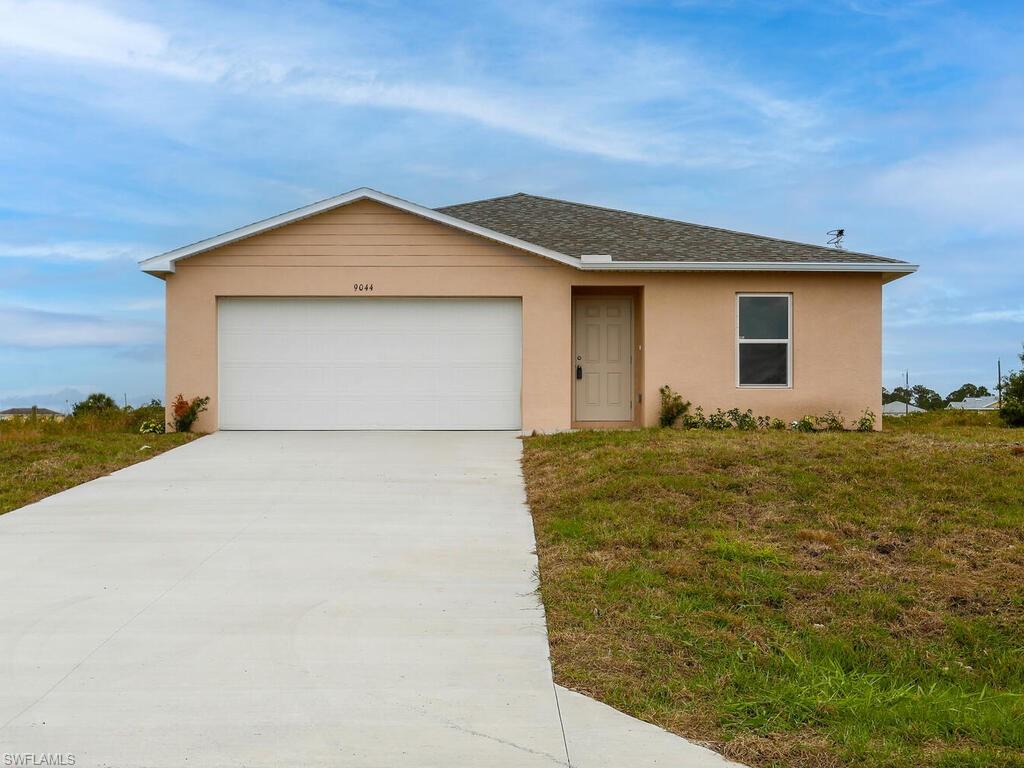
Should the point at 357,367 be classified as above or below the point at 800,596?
above

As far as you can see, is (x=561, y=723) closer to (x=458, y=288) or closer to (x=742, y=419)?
(x=458, y=288)

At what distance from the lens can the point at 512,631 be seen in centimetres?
581

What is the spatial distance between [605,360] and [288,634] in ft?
36.9

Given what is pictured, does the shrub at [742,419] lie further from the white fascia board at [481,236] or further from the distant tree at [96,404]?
the distant tree at [96,404]

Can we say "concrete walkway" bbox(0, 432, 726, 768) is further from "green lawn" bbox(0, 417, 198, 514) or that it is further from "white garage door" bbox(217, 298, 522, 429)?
"white garage door" bbox(217, 298, 522, 429)

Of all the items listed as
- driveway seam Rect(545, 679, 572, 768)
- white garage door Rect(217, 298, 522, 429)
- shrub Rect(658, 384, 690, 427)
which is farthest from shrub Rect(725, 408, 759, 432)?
driveway seam Rect(545, 679, 572, 768)

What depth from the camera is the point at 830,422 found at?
15398 millimetres

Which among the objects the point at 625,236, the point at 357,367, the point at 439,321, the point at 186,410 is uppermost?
the point at 625,236

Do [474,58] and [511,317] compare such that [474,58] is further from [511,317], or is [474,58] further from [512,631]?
[512,631]

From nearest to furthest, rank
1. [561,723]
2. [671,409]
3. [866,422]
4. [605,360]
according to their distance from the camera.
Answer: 1. [561,723]
2. [671,409]
3. [866,422]
4. [605,360]

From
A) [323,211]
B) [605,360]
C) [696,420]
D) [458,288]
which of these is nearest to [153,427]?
[323,211]

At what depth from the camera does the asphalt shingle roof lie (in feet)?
51.0

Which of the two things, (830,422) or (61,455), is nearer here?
(61,455)

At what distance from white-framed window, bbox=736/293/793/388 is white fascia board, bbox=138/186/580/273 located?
339cm
